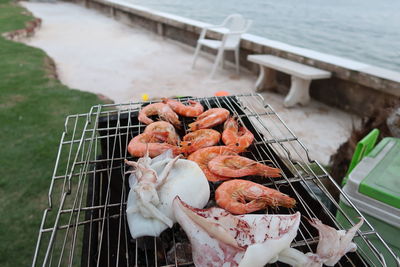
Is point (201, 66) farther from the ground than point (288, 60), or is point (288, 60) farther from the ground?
point (288, 60)

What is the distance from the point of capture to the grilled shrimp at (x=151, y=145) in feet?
7.04

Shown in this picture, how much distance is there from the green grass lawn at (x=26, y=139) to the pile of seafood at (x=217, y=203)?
200cm

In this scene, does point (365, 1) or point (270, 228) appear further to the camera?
point (365, 1)

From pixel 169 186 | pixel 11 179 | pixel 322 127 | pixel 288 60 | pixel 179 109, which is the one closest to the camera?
pixel 169 186

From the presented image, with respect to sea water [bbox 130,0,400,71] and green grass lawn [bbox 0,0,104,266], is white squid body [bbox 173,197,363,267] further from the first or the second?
sea water [bbox 130,0,400,71]

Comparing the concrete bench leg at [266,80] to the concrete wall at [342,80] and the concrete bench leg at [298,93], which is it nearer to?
the concrete wall at [342,80]

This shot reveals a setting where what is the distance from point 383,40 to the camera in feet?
34.6

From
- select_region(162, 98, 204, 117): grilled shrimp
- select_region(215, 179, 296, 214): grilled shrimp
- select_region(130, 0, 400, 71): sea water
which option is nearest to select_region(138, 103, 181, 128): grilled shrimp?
select_region(162, 98, 204, 117): grilled shrimp

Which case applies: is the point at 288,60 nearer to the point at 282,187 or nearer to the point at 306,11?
the point at 282,187

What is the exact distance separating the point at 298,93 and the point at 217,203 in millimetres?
4734

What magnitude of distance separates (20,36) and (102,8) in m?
6.49

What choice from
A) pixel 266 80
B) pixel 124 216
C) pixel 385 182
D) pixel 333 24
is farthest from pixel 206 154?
pixel 333 24

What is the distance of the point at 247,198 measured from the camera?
174cm

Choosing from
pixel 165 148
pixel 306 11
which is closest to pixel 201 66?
pixel 165 148
